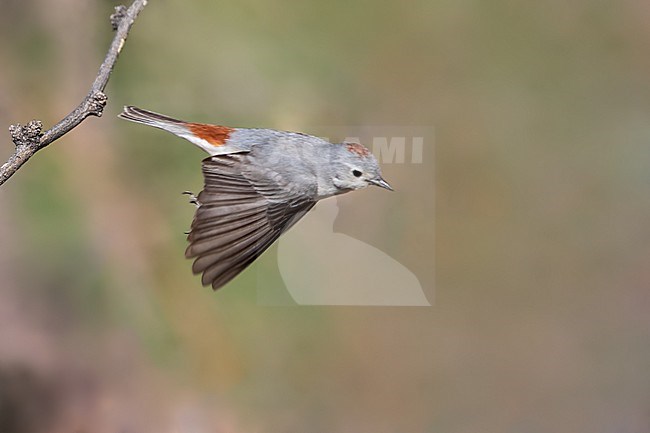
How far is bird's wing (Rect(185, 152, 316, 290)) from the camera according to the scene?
2.19ft

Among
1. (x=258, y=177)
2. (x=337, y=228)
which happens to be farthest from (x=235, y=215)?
(x=337, y=228)

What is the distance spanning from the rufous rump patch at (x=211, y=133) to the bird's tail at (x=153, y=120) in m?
0.01

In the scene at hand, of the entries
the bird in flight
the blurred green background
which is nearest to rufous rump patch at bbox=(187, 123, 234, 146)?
the bird in flight

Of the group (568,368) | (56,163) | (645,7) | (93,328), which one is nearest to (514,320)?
(568,368)

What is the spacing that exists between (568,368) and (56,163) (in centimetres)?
105

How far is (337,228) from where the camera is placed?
147cm

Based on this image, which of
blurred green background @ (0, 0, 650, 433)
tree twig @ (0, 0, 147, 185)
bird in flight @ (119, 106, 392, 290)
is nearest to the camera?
tree twig @ (0, 0, 147, 185)

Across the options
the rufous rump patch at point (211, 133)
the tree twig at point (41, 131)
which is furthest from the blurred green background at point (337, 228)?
the tree twig at point (41, 131)

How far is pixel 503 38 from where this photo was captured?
4.88ft

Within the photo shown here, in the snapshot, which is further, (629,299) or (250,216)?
(629,299)

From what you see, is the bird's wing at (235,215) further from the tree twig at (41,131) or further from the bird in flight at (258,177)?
the tree twig at (41,131)

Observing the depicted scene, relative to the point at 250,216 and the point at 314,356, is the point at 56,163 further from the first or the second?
the point at 250,216

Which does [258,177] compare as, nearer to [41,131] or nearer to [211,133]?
[211,133]

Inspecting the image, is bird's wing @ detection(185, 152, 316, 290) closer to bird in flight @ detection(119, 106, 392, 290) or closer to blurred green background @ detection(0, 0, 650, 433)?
bird in flight @ detection(119, 106, 392, 290)
